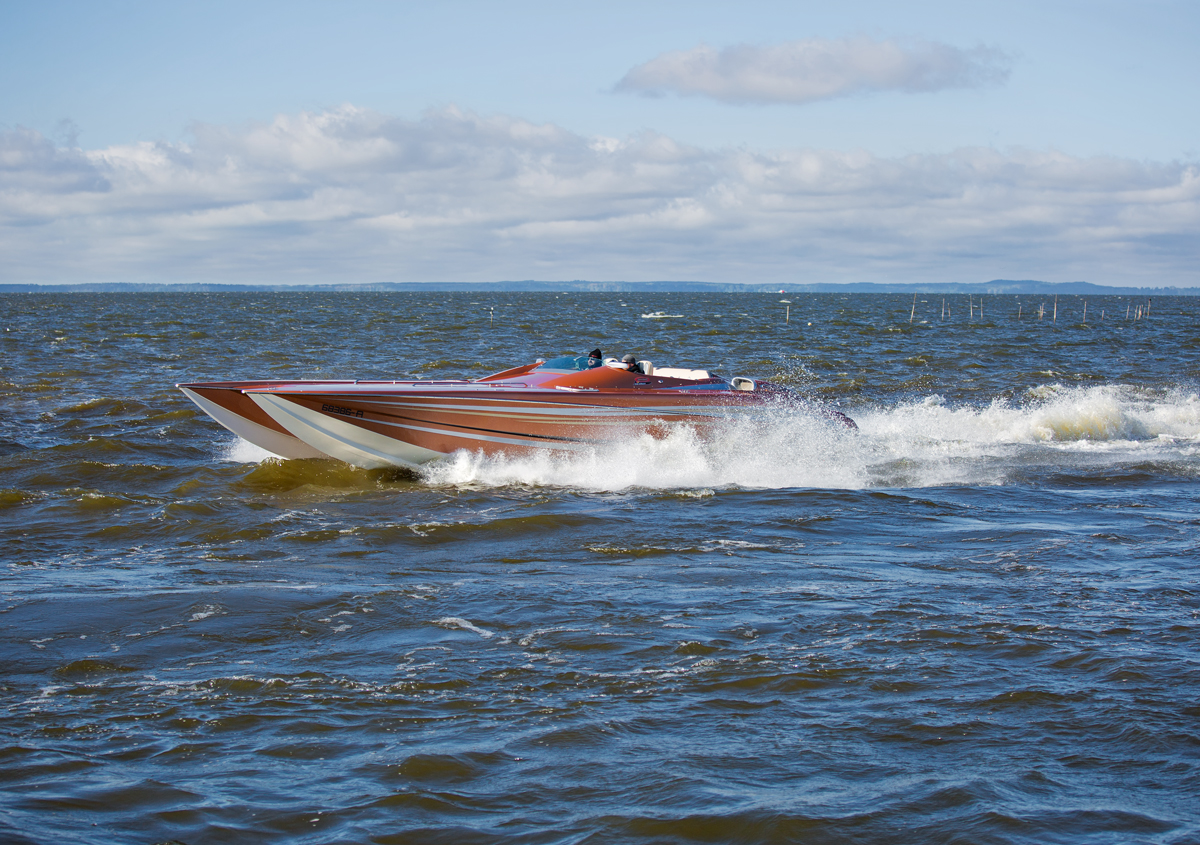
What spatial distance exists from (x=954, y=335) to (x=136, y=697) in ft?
147

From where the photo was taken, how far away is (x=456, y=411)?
11703 millimetres

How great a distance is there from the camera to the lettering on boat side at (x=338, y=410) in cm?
1140

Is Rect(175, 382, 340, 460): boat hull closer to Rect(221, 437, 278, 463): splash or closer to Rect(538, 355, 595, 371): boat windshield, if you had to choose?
Rect(221, 437, 278, 463): splash

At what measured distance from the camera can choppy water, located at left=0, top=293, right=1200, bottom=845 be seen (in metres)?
4.23

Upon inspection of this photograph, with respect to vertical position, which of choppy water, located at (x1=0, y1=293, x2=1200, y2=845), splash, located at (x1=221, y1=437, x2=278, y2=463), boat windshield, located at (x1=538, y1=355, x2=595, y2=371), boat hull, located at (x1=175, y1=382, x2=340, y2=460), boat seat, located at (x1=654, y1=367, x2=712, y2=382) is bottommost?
choppy water, located at (x1=0, y1=293, x2=1200, y2=845)

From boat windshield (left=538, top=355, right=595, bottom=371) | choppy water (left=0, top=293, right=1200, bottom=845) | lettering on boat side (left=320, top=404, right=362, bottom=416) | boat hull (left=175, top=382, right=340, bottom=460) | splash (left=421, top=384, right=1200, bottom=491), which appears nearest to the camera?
choppy water (left=0, top=293, right=1200, bottom=845)

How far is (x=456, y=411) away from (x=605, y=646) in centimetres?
604

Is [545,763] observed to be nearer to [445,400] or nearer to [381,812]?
[381,812]

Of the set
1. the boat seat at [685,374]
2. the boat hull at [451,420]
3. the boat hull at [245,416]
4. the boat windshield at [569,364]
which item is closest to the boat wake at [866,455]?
the boat hull at [451,420]

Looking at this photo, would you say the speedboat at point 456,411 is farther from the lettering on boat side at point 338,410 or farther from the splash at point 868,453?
the splash at point 868,453

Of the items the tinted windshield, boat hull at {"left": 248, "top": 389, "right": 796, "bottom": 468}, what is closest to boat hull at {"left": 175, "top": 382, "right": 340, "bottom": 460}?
boat hull at {"left": 248, "top": 389, "right": 796, "bottom": 468}

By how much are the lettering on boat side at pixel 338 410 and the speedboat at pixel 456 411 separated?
0.4 inches

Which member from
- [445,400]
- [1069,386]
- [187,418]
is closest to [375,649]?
[445,400]

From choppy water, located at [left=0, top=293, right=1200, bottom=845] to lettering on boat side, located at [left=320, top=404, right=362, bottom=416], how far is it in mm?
864
